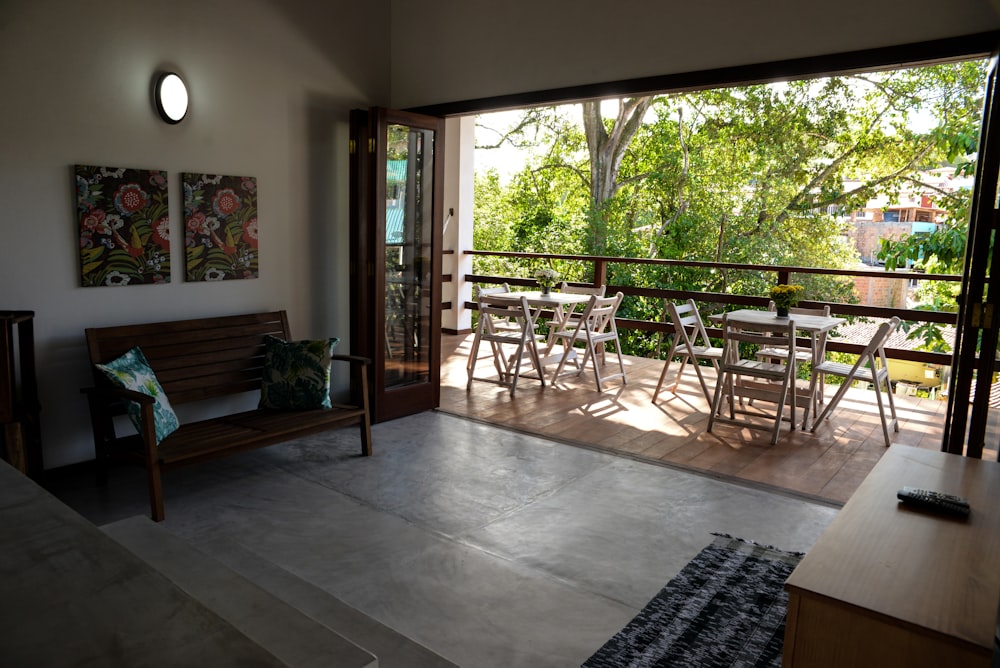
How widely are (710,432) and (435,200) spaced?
8.29 ft

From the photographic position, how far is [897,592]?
159 centimetres

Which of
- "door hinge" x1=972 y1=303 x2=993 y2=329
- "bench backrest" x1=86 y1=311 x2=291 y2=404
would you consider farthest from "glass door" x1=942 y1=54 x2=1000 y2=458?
"bench backrest" x1=86 y1=311 x2=291 y2=404

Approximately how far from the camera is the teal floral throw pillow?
337 cm

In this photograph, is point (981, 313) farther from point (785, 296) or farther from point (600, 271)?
point (600, 271)

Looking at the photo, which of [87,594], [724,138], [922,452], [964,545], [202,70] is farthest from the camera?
[724,138]

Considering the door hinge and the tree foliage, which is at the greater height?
the tree foliage

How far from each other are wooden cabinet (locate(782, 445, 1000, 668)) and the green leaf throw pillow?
9.55 feet

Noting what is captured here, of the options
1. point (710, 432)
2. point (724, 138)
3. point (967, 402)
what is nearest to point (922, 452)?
point (967, 402)

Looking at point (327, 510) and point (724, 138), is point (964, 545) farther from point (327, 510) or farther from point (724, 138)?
point (724, 138)

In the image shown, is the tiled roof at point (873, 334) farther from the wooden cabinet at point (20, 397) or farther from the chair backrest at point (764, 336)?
the wooden cabinet at point (20, 397)

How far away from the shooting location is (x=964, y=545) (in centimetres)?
183

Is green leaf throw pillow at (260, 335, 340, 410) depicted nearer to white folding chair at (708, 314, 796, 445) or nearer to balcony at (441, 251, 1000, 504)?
balcony at (441, 251, 1000, 504)

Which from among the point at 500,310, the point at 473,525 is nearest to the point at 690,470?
the point at 473,525

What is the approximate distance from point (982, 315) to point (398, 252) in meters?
3.43
